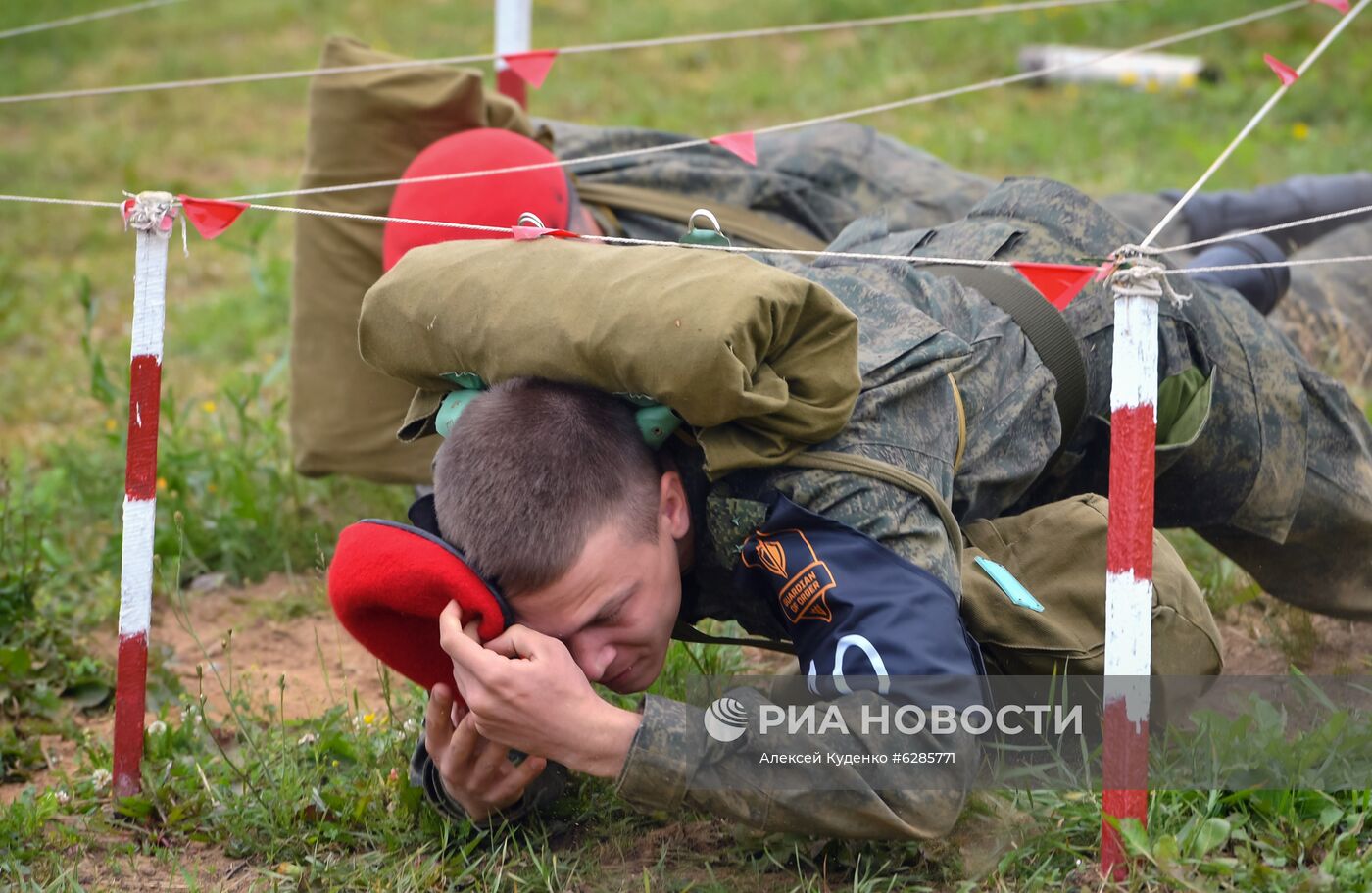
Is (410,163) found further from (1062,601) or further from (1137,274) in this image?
(1137,274)

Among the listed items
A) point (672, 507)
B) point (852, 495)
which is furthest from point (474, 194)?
point (852, 495)

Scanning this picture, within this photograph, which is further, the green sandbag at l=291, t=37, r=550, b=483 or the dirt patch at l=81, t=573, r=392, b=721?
the green sandbag at l=291, t=37, r=550, b=483

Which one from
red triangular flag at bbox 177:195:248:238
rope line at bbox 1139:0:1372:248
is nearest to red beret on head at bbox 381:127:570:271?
red triangular flag at bbox 177:195:248:238

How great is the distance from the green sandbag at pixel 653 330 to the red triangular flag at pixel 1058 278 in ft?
0.87

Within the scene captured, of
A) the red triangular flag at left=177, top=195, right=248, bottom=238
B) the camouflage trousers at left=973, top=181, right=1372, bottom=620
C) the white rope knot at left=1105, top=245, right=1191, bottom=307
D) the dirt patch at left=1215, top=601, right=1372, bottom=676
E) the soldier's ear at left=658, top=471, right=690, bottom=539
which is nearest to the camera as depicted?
the white rope knot at left=1105, top=245, right=1191, bottom=307

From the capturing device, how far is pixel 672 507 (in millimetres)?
2189

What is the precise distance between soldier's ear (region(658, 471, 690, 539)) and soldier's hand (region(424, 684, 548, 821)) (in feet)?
1.31

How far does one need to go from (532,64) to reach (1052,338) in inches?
76.9

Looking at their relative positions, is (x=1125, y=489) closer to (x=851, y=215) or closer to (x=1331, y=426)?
(x=1331, y=426)

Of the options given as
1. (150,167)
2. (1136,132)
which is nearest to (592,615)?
(1136,132)

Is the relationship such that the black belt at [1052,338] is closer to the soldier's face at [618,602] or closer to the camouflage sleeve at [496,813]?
the soldier's face at [618,602]

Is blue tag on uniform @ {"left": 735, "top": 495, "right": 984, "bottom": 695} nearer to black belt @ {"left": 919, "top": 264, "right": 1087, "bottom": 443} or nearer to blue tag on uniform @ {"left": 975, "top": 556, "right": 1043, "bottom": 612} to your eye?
blue tag on uniform @ {"left": 975, "top": 556, "right": 1043, "bottom": 612}

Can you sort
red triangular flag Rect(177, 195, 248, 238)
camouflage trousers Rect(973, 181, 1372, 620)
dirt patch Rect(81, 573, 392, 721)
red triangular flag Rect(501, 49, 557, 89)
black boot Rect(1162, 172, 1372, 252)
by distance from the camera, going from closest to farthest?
red triangular flag Rect(177, 195, 248, 238) → camouflage trousers Rect(973, 181, 1372, 620) → dirt patch Rect(81, 573, 392, 721) → red triangular flag Rect(501, 49, 557, 89) → black boot Rect(1162, 172, 1372, 252)

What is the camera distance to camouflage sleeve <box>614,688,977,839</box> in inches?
75.2
